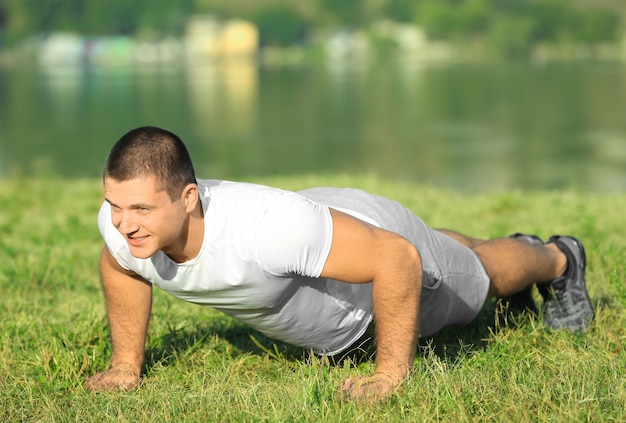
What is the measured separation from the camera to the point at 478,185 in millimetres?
16594

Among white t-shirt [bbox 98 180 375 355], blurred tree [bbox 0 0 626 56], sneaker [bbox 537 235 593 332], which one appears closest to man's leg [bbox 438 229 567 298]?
sneaker [bbox 537 235 593 332]

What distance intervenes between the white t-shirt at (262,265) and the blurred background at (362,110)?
721 centimetres

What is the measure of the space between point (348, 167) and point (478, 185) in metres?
5.03

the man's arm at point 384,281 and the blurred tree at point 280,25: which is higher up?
the man's arm at point 384,281

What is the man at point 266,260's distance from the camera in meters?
2.97

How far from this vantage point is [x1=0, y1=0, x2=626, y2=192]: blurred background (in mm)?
20519

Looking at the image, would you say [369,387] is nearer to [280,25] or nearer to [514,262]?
[514,262]

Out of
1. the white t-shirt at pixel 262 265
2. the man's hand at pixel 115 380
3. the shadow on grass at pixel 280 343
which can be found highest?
the white t-shirt at pixel 262 265

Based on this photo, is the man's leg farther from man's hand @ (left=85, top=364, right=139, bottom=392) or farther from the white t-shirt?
man's hand @ (left=85, top=364, right=139, bottom=392)

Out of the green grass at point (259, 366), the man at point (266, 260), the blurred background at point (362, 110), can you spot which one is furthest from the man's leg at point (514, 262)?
the blurred background at point (362, 110)

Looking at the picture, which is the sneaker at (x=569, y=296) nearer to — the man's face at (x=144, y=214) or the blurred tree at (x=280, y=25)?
the man's face at (x=144, y=214)

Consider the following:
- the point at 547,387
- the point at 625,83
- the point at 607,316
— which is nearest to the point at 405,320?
the point at 547,387

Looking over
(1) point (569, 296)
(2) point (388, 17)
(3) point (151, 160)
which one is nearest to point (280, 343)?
(1) point (569, 296)

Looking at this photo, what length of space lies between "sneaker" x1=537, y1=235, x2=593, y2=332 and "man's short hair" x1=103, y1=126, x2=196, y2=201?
1864mm
